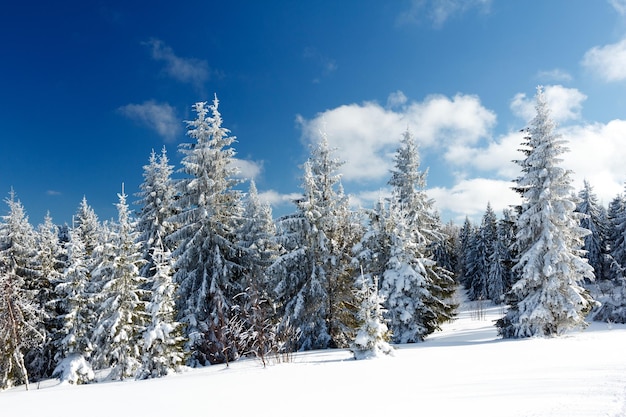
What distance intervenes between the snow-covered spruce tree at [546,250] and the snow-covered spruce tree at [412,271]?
4157 mm

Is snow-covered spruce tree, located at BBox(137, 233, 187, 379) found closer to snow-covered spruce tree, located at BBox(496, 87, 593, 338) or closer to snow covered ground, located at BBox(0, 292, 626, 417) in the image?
snow covered ground, located at BBox(0, 292, 626, 417)

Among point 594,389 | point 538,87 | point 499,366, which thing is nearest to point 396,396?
point 594,389

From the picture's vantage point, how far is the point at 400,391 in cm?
837

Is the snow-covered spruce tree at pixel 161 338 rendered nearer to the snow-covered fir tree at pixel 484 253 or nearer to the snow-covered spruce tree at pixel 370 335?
the snow-covered spruce tree at pixel 370 335

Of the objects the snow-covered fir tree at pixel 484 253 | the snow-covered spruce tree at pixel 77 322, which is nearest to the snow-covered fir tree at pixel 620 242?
the snow-covered fir tree at pixel 484 253

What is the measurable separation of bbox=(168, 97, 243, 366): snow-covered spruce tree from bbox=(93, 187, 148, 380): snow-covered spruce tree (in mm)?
2541

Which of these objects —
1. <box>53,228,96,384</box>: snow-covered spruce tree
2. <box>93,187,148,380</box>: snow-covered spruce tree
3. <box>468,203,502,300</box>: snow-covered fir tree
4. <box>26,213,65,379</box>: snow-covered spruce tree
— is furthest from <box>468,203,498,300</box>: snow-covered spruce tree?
<box>26,213,65,379</box>: snow-covered spruce tree

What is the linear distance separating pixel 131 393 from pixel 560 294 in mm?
19459

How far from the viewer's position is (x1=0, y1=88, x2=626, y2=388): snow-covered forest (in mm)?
19109

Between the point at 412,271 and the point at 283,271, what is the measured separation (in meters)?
7.43

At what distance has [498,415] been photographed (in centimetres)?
618

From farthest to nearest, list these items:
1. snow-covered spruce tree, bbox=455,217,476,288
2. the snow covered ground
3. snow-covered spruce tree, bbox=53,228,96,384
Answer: snow-covered spruce tree, bbox=455,217,476,288 → snow-covered spruce tree, bbox=53,228,96,384 → the snow covered ground

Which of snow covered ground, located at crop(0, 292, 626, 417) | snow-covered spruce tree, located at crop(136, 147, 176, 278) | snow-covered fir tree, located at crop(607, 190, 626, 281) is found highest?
snow-covered spruce tree, located at crop(136, 147, 176, 278)

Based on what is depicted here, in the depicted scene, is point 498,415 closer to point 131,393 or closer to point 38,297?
point 131,393
